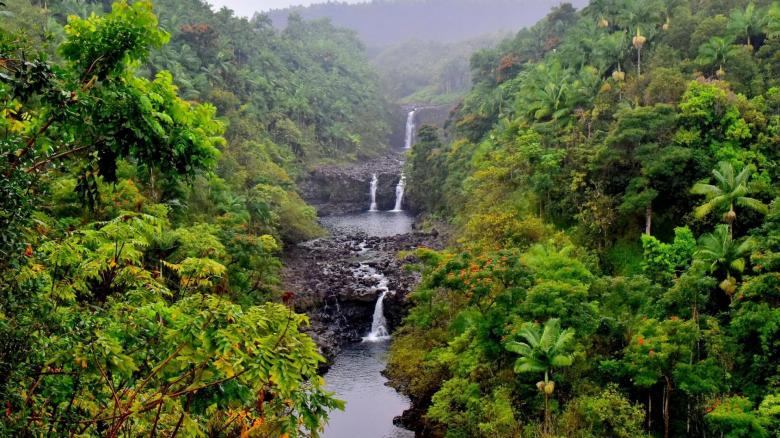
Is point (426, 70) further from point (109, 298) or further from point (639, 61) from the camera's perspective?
point (109, 298)

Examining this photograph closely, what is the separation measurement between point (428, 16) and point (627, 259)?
577 ft

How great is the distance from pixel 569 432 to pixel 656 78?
674 inches

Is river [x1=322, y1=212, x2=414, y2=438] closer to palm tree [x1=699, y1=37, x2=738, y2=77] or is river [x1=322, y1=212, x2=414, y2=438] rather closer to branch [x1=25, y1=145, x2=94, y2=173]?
branch [x1=25, y1=145, x2=94, y2=173]

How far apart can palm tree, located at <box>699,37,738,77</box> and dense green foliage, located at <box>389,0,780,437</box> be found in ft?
0.38

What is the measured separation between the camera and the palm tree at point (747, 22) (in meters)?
25.6

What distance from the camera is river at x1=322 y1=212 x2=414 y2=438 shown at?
59.7ft

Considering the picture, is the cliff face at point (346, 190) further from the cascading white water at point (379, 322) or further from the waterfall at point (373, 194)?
the cascading white water at point (379, 322)

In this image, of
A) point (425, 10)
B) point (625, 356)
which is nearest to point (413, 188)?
point (625, 356)

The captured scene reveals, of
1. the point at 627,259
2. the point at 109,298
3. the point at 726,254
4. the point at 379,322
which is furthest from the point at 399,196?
the point at 109,298

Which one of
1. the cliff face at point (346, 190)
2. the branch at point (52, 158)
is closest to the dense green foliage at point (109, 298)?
the branch at point (52, 158)

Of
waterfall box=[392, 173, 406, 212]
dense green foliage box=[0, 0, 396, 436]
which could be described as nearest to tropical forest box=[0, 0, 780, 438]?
dense green foliage box=[0, 0, 396, 436]

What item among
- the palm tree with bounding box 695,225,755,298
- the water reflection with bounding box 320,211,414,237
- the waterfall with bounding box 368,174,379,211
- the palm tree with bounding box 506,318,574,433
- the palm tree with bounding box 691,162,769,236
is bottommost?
the water reflection with bounding box 320,211,414,237

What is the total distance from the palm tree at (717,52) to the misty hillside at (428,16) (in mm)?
157186

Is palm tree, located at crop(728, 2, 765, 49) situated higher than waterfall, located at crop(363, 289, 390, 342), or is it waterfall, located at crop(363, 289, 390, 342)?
palm tree, located at crop(728, 2, 765, 49)
